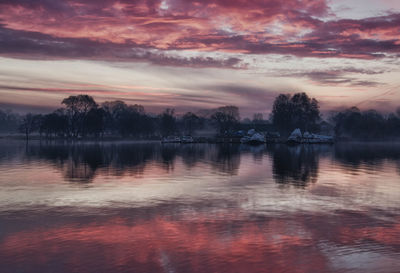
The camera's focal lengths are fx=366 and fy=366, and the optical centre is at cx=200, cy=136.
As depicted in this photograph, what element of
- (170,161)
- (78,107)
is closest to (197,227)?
(170,161)

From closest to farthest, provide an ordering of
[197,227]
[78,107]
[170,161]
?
1. [197,227]
2. [170,161]
3. [78,107]

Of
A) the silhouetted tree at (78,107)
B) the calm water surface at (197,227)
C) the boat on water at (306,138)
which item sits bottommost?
the calm water surface at (197,227)

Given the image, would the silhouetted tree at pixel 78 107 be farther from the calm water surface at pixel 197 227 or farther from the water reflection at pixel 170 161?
the calm water surface at pixel 197 227

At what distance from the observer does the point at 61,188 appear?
31.1 metres

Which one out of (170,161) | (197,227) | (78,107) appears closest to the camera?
(197,227)

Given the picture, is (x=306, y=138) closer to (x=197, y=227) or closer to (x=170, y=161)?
(x=170, y=161)

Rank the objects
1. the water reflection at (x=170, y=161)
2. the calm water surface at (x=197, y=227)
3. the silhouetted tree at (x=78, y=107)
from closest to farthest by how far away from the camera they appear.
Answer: the calm water surface at (x=197, y=227) < the water reflection at (x=170, y=161) < the silhouetted tree at (x=78, y=107)

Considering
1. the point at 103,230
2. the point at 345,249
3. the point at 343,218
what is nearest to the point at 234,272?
the point at 345,249

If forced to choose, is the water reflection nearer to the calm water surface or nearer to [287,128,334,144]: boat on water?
the calm water surface

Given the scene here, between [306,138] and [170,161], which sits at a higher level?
[306,138]

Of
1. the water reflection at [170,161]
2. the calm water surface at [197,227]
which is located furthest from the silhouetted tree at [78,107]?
the calm water surface at [197,227]

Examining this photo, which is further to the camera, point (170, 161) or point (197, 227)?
point (170, 161)

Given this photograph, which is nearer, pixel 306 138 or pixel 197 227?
pixel 197 227

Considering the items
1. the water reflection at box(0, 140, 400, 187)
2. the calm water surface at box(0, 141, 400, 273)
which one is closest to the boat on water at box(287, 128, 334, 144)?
the water reflection at box(0, 140, 400, 187)
